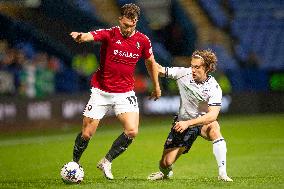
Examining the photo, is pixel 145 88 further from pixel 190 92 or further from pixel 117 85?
pixel 190 92

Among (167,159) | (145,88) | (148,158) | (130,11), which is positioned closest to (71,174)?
(167,159)

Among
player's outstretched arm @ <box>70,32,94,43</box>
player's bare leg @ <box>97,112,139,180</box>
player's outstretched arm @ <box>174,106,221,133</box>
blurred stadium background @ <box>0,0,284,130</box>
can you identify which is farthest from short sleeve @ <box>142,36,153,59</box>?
blurred stadium background @ <box>0,0,284,130</box>

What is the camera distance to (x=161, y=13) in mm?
26688

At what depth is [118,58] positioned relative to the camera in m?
10.7

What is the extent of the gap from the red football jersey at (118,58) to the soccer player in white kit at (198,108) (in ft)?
1.45

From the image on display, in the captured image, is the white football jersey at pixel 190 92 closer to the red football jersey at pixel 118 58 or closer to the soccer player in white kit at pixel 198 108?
the soccer player in white kit at pixel 198 108

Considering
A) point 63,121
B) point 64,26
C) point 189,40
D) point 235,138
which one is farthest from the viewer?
point 189,40

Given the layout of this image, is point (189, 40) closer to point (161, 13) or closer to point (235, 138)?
point (161, 13)

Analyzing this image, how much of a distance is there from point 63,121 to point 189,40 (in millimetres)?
7603

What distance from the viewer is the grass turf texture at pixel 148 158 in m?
10.5

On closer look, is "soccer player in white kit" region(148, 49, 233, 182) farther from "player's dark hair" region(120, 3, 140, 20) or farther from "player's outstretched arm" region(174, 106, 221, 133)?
"player's dark hair" region(120, 3, 140, 20)

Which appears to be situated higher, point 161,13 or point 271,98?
point 161,13

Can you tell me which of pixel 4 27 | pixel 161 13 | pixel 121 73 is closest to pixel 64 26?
pixel 4 27

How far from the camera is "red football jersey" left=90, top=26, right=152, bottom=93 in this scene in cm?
1065
